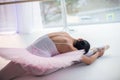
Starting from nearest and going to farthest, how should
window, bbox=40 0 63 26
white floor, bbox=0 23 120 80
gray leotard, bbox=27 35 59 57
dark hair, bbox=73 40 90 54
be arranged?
A: 1. white floor, bbox=0 23 120 80
2. gray leotard, bbox=27 35 59 57
3. dark hair, bbox=73 40 90 54
4. window, bbox=40 0 63 26

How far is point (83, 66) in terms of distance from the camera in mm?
1654

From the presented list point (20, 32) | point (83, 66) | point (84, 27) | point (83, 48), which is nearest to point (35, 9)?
point (20, 32)

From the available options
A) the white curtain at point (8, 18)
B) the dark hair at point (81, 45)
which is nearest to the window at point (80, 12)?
the white curtain at point (8, 18)

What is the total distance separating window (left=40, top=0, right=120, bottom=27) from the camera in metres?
3.39

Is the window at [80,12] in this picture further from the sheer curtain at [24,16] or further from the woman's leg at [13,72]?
the woman's leg at [13,72]

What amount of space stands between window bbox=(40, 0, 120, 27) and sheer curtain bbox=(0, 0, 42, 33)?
255 millimetres

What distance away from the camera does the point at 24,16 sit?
10.6ft

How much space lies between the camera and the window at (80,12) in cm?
339

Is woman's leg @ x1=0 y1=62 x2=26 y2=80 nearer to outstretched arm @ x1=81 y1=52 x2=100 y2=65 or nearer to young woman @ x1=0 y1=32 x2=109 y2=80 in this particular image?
young woman @ x1=0 y1=32 x2=109 y2=80

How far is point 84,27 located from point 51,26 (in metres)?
0.61

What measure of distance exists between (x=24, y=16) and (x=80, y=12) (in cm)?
93

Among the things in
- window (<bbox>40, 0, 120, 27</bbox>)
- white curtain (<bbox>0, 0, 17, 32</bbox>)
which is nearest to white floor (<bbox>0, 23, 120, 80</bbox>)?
window (<bbox>40, 0, 120, 27</bbox>)

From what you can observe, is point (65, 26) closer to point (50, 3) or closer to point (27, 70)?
point (50, 3)

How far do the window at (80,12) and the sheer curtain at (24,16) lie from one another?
0.25m
